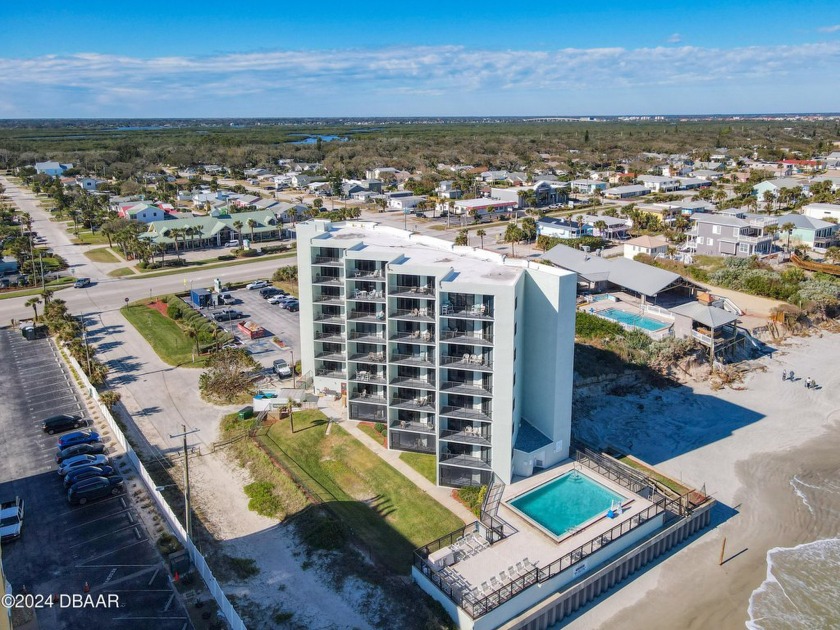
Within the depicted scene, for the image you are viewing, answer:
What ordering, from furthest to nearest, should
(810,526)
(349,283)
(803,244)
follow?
(803,244) < (349,283) < (810,526)

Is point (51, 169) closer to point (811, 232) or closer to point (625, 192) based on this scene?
point (625, 192)

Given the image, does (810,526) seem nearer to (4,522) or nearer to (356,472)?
(356,472)

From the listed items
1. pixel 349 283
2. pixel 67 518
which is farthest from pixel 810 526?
pixel 67 518

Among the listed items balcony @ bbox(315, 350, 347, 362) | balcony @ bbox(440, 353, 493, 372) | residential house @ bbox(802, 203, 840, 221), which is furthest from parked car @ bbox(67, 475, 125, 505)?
residential house @ bbox(802, 203, 840, 221)

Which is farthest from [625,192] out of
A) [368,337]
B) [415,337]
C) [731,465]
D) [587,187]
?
[415,337]

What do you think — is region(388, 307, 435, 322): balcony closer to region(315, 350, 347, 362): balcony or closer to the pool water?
region(315, 350, 347, 362): balcony
